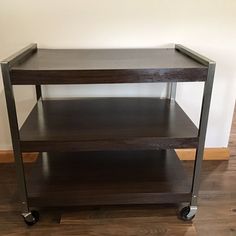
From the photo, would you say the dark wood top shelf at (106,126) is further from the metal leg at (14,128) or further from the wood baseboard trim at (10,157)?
the wood baseboard trim at (10,157)

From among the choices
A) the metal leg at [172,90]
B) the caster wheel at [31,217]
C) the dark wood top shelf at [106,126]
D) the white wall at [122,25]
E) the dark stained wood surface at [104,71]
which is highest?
the white wall at [122,25]

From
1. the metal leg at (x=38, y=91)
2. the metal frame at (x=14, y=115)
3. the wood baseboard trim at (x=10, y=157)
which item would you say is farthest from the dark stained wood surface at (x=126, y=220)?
the metal leg at (x=38, y=91)

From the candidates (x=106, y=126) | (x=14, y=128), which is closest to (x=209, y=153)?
(x=106, y=126)

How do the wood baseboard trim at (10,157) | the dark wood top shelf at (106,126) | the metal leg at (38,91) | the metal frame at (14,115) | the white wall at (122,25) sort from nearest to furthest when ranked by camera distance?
the metal frame at (14,115), the dark wood top shelf at (106,126), the white wall at (122,25), the metal leg at (38,91), the wood baseboard trim at (10,157)

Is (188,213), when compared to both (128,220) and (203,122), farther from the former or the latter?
(203,122)

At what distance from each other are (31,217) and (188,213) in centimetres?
66

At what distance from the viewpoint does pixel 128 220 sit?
1.22 m

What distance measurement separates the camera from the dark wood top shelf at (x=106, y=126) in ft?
3.50

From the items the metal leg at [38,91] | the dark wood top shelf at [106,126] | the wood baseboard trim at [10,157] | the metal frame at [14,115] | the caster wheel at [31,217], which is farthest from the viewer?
the wood baseboard trim at [10,157]

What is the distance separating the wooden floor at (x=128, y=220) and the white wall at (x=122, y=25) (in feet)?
2.07

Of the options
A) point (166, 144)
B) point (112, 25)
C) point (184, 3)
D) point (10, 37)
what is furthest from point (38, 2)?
point (166, 144)

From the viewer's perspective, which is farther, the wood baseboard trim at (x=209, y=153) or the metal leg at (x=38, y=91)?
the wood baseboard trim at (x=209, y=153)

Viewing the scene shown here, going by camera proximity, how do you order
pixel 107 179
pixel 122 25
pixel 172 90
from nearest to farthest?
1. pixel 107 179
2. pixel 122 25
3. pixel 172 90

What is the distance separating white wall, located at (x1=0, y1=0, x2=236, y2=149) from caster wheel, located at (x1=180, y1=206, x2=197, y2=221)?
0.75m
